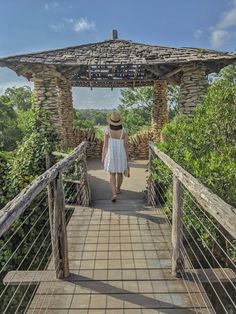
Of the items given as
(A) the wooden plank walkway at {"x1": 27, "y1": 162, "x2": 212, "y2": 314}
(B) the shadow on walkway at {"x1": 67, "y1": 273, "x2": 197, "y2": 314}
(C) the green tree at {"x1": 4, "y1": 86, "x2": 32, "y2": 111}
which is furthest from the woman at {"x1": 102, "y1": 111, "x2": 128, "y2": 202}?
(C) the green tree at {"x1": 4, "y1": 86, "x2": 32, "y2": 111}

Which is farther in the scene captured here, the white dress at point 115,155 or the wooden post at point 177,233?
the white dress at point 115,155

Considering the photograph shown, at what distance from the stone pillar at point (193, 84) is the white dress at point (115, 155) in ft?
11.6

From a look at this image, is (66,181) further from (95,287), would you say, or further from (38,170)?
(95,287)

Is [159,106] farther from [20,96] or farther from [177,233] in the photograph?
[20,96]

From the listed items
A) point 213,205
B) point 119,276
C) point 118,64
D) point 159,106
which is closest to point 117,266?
point 119,276

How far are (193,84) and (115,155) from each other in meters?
3.97

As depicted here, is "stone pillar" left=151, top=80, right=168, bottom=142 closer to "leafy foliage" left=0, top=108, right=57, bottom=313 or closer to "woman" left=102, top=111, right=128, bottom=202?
"leafy foliage" left=0, top=108, right=57, bottom=313

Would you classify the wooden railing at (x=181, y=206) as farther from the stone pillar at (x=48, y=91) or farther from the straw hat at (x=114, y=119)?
the stone pillar at (x=48, y=91)

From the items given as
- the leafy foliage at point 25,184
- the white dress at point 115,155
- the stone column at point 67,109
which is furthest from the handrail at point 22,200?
the stone column at point 67,109

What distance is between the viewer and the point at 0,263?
7730 mm

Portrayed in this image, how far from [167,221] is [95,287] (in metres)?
2.16

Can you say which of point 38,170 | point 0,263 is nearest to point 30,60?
point 38,170

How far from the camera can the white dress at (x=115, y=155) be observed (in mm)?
6352

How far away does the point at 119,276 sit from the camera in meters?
3.80
